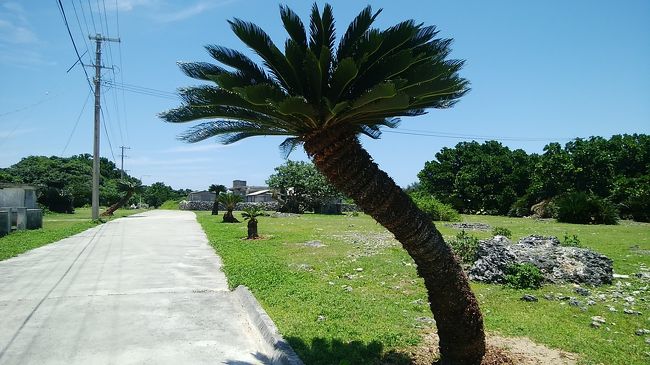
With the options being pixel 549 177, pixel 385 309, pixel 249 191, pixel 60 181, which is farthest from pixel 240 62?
pixel 249 191

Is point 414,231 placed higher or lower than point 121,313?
higher

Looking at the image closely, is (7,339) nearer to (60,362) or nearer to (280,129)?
(60,362)

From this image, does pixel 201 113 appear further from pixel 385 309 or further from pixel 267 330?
pixel 385 309

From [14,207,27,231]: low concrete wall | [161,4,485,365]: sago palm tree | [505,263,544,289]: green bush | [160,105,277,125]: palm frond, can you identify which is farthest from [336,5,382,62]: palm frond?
[14,207,27,231]: low concrete wall

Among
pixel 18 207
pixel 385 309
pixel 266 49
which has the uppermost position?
pixel 266 49

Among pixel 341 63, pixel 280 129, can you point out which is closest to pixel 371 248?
pixel 280 129

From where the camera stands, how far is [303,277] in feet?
33.6

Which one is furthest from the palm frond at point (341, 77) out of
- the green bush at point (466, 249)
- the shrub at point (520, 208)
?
the shrub at point (520, 208)

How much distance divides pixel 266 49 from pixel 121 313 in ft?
15.6

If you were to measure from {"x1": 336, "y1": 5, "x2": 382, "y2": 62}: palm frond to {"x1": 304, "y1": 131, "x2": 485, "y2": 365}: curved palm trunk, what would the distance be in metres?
0.90

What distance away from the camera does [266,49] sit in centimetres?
507

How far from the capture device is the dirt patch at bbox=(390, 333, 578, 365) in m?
5.29

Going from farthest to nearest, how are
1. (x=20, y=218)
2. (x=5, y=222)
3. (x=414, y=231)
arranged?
(x=20, y=218) < (x=5, y=222) < (x=414, y=231)

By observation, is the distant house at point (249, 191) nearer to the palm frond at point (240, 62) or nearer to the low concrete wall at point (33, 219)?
the low concrete wall at point (33, 219)
